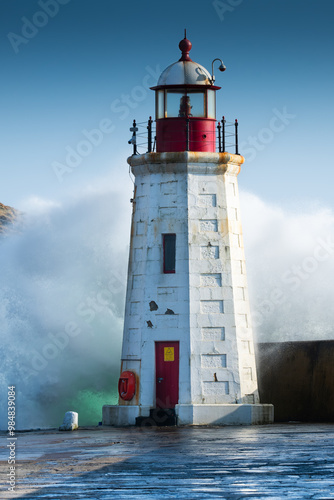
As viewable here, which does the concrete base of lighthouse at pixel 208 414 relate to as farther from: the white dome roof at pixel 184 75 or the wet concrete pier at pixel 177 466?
the white dome roof at pixel 184 75

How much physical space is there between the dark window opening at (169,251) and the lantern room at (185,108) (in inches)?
70.2

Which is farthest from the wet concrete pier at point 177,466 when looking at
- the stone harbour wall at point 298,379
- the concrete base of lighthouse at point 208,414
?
the stone harbour wall at point 298,379

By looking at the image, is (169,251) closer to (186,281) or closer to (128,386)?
(186,281)

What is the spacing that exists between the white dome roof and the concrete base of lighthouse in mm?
6268

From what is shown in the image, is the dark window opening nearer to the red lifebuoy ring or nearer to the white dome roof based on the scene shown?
the red lifebuoy ring

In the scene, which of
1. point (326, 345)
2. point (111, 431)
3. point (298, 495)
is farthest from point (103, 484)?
point (326, 345)

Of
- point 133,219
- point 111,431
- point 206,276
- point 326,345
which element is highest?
point 133,219

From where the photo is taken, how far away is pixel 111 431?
47.8 ft

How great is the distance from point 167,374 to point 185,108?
522 cm

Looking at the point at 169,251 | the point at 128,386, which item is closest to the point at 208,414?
the point at 128,386

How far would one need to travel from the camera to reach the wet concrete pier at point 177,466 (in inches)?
292

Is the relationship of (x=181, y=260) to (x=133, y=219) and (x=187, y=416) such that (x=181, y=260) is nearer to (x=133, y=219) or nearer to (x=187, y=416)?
(x=133, y=219)

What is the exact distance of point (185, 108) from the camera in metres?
16.9

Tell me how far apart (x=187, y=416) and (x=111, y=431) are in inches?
66.6
